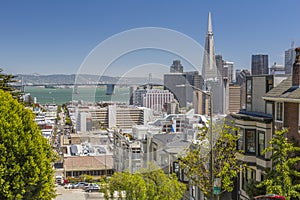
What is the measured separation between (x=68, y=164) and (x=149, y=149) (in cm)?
4399

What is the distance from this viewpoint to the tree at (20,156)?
461 inches

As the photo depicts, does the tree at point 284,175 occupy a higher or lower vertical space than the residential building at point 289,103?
lower

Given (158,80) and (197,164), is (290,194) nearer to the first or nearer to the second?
(197,164)

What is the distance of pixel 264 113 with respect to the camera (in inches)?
657

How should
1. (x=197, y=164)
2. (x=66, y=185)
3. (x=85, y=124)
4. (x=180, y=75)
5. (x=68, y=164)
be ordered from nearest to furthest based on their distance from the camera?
(x=180, y=75) → (x=85, y=124) → (x=197, y=164) → (x=66, y=185) → (x=68, y=164)

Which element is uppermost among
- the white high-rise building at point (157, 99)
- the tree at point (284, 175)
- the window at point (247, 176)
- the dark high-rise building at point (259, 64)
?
the dark high-rise building at point (259, 64)

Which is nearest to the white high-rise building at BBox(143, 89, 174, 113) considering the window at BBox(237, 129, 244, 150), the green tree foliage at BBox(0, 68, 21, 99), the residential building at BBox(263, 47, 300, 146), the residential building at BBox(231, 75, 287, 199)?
the residential building at BBox(263, 47, 300, 146)

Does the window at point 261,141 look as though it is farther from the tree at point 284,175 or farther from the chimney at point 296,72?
the tree at point 284,175

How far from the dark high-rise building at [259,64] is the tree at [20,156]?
636 inches

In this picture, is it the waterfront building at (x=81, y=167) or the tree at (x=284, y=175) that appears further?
the waterfront building at (x=81, y=167)

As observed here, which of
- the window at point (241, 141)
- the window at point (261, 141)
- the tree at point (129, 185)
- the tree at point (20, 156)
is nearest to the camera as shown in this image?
the tree at point (20, 156)

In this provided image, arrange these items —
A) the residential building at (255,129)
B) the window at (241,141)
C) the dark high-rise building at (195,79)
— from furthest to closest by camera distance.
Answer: the window at (241,141) → the residential building at (255,129) → the dark high-rise building at (195,79)

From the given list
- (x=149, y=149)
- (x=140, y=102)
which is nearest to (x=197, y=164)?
(x=149, y=149)

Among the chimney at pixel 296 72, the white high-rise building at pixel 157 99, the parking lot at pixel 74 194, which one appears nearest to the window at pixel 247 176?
the chimney at pixel 296 72
